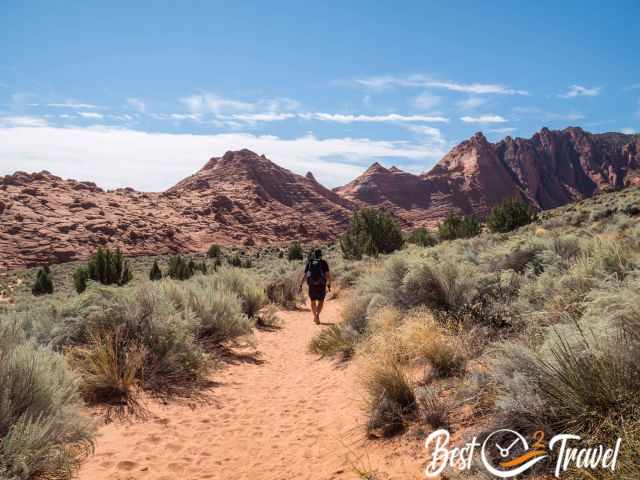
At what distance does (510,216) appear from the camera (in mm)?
34438

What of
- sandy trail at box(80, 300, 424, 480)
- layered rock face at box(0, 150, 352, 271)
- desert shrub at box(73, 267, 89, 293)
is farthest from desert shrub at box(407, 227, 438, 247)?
layered rock face at box(0, 150, 352, 271)

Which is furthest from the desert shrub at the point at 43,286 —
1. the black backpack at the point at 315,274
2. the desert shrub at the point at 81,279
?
the black backpack at the point at 315,274

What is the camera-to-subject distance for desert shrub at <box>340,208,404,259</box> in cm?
2647

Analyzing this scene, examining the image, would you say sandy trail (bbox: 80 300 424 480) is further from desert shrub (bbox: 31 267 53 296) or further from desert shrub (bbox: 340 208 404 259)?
desert shrub (bbox: 31 267 53 296)

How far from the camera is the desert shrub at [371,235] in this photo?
1042 inches

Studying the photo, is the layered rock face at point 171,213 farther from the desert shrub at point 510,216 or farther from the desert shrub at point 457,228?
the desert shrub at point 510,216

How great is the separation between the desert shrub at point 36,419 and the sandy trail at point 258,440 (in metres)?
0.35

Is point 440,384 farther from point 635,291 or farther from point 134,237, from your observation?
point 134,237

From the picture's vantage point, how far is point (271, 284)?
15094 millimetres

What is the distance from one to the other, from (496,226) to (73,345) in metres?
35.2

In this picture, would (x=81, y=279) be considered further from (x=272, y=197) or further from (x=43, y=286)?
(x=272, y=197)

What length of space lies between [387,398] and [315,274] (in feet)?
24.1

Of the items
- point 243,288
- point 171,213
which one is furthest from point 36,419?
point 171,213

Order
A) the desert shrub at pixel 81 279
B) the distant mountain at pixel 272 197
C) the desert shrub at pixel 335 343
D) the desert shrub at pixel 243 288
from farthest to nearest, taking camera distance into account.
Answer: the distant mountain at pixel 272 197
the desert shrub at pixel 81 279
the desert shrub at pixel 243 288
the desert shrub at pixel 335 343
